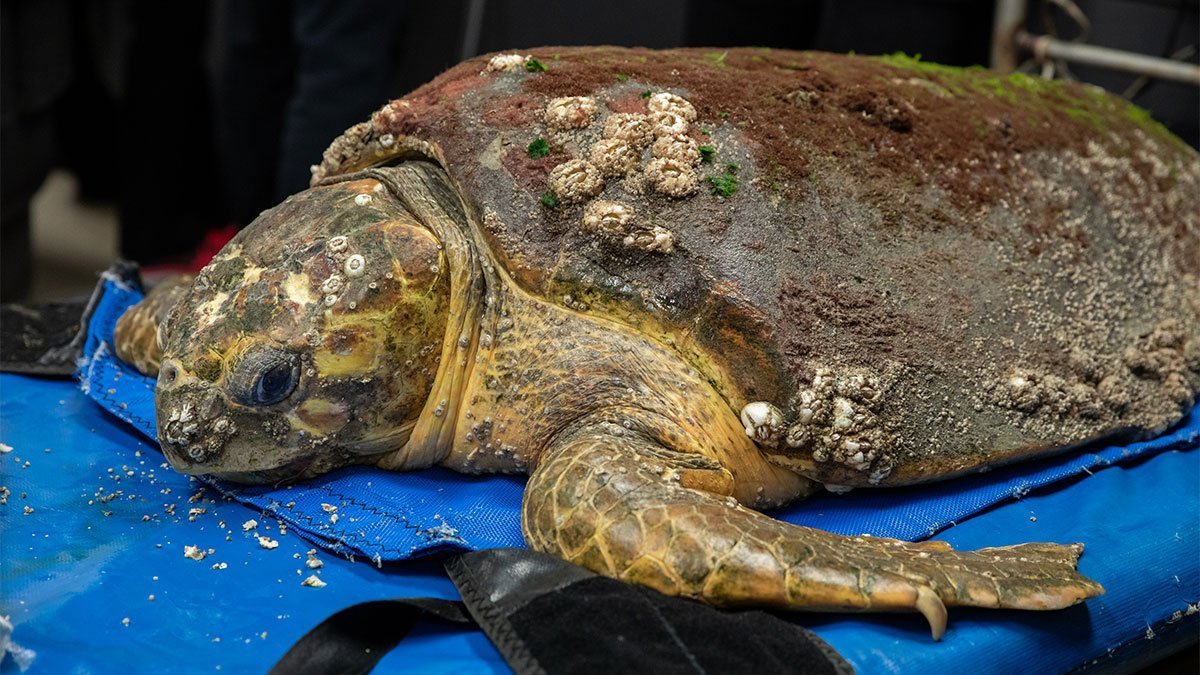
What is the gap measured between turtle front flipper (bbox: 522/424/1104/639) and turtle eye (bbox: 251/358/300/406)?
0.34m

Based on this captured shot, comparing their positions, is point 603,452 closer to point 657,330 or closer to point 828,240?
point 657,330

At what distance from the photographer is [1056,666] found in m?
Answer: 1.28

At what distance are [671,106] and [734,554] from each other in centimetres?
68

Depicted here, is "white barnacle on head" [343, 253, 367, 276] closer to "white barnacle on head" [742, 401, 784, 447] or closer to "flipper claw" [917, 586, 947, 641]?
"white barnacle on head" [742, 401, 784, 447]

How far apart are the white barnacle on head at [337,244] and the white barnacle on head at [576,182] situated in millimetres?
285

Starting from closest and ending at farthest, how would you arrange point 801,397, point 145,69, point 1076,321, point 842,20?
1. point 801,397
2. point 1076,321
3. point 842,20
4. point 145,69

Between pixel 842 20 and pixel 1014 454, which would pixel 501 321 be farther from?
pixel 842 20

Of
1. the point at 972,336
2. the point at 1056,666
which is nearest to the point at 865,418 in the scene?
the point at 972,336

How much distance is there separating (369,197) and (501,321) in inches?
9.9

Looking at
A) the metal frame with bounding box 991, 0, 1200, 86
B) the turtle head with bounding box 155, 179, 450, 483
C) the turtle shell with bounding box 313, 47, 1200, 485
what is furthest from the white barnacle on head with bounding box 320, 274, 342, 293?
the metal frame with bounding box 991, 0, 1200, 86

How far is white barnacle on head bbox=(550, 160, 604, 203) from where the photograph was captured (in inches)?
56.8

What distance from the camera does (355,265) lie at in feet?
4.53

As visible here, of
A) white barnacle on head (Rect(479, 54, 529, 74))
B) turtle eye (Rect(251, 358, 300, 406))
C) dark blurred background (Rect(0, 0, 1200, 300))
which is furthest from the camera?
dark blurred background (Rect(0, 0, 1200, 300))

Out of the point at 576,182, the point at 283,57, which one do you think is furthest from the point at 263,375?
the point at 283,57
